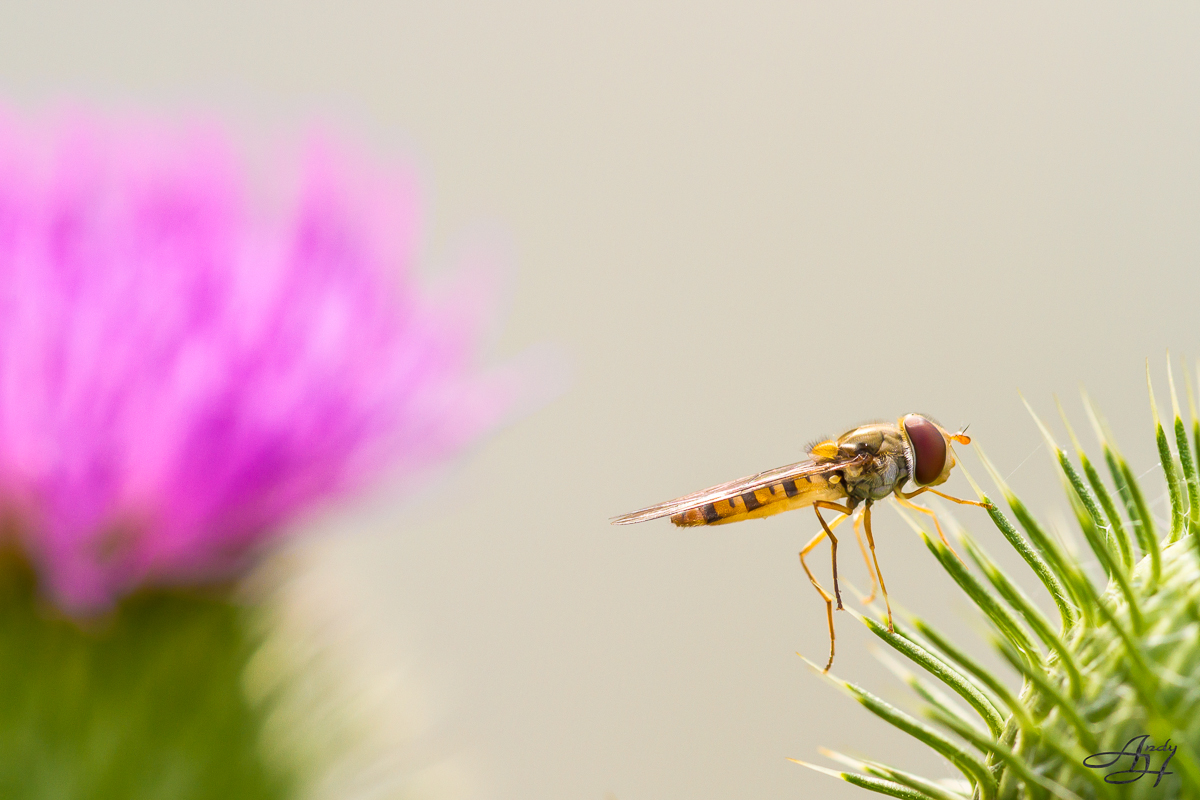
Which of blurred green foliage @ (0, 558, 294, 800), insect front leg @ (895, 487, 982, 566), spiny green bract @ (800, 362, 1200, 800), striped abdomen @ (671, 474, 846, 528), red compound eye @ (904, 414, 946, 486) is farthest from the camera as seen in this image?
blurred green foliage @ (0, 558, 294, 800)

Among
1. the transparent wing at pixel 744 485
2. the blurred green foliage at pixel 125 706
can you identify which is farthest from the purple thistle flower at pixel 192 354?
the transparent wing at pixel 744 485

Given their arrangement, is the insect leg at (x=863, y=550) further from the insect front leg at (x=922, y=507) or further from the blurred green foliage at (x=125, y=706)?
the blurred green foliage at (x=125, y=706)

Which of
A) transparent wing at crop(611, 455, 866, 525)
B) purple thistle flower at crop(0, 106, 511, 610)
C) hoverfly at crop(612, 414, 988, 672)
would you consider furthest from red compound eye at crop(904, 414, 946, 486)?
purple thistle flower at crop(0, 106, 511, 610)

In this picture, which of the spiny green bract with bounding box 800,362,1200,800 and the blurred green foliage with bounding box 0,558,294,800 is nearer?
the spiny green bract with bounding box 800,362,1200,800

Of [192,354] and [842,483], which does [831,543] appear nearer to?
[842,483]

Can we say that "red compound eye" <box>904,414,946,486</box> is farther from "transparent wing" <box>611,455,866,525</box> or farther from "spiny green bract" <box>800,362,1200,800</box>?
"spiny green bract" <box>800,362,1200,800</box>

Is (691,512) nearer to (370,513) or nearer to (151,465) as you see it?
(370,513)

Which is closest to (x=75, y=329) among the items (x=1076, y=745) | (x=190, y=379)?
(x=190, y=379)
